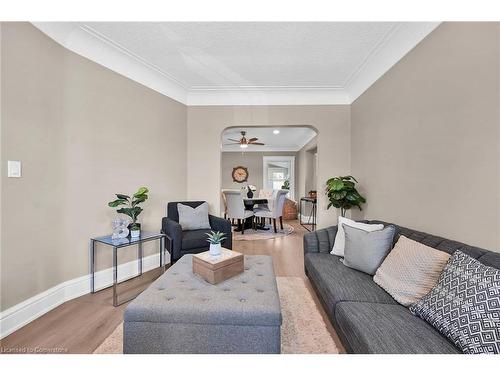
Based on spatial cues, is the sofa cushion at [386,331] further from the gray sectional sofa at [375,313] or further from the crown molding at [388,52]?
the crown molding at [388,52]

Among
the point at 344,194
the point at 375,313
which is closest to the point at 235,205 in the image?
the point at 344,194

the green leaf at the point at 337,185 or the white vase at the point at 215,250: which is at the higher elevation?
the green leaf at the point at 337,185

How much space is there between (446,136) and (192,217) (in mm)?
2782

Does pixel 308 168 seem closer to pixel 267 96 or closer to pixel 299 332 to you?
pixel 267 96

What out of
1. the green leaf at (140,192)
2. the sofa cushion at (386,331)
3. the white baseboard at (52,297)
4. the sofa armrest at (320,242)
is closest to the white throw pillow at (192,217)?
the green leaf at (140,192)

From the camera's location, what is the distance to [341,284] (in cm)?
152

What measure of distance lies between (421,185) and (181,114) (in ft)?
10.6

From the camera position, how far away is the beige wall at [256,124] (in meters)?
3.28

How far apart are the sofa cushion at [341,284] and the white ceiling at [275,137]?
11.2ft

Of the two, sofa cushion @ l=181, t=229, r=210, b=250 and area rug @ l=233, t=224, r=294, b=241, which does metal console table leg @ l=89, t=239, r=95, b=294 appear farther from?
area rug @ l=233, t=224, r=294, b=241

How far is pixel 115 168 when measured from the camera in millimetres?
2387

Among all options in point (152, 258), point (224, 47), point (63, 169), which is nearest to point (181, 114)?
point (224, 47)

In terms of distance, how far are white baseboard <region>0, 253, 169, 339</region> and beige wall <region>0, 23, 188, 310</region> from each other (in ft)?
0.20
